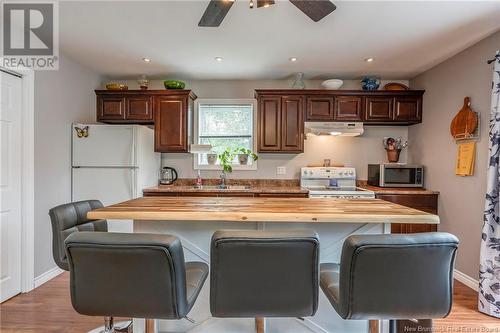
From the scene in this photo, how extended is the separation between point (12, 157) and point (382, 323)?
337 centimetres

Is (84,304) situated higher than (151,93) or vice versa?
(151,93)

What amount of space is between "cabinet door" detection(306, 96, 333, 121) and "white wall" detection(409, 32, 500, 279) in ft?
4.13

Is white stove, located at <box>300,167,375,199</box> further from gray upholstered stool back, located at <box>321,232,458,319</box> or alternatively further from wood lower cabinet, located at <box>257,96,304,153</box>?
gray upholstered stool back, located at <box>321,232,458,319</box>

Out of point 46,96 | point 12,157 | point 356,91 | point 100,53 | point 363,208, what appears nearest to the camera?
point 363,208

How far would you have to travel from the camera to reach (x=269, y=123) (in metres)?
3.92

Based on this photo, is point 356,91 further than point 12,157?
Yes

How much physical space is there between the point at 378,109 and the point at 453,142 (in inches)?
39.4

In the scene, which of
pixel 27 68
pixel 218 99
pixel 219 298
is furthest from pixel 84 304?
pixel 218 99

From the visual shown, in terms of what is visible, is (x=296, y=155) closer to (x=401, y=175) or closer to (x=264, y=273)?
(x=401, y=175)

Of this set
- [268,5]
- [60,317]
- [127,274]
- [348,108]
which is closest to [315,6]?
[268,5]

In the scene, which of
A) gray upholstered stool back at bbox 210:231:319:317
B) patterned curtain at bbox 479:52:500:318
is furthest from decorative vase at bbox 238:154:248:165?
gray upholstered stool back at bbox 210:231:319:317

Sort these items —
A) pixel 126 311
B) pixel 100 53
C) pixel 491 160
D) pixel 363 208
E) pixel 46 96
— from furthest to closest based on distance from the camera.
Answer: pixel 100 53
pixel 46 96
pixel 491 160
pixel 363 208
pixel 126 311

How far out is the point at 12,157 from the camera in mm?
2650

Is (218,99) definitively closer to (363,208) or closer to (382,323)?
(363,208)
